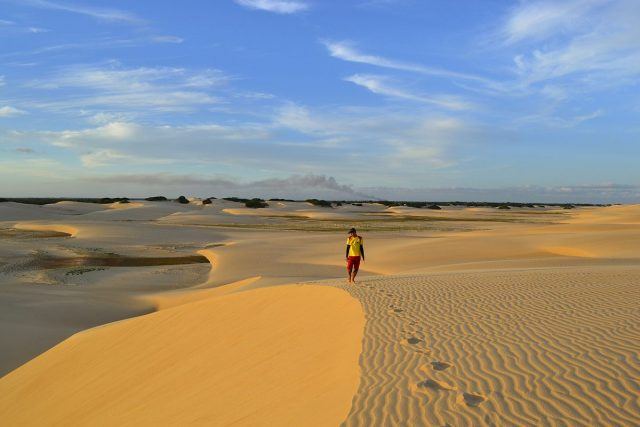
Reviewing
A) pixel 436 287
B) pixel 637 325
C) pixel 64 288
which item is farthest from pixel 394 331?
pixel 64 288

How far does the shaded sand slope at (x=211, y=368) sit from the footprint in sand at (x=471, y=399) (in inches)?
41.9

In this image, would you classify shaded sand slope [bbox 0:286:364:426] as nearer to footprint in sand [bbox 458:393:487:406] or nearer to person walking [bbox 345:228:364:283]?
footprint in sand [bbox 458:393:487:406]

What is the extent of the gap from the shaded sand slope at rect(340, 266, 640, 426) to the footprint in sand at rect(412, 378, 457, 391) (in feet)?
0.03

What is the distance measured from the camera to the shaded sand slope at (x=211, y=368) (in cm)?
579

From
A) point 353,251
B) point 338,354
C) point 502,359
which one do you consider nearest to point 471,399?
point 502,359

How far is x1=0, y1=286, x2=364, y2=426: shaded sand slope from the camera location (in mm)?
5785

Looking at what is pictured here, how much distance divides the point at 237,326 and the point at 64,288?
1208cm

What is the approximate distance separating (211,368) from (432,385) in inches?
152

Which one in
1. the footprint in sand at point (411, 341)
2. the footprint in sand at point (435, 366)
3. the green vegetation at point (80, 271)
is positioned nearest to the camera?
the footprint in sand at point (435, 366)

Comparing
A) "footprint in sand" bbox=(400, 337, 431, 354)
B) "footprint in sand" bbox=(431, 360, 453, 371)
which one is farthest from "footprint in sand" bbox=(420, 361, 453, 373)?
"footprint in sand" bbox=(400, 337, 431, 354)

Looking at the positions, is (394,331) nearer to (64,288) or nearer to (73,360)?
(73,360)

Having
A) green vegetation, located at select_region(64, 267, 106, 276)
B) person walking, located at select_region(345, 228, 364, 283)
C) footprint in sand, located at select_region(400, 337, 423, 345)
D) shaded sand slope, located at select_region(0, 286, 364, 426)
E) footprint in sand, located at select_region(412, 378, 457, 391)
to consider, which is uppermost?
person walking, located at select_region(345, 228, 364, 283)

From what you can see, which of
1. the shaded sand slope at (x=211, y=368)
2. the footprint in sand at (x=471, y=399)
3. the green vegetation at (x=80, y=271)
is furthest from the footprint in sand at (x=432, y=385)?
the green vegetation at (x=80, y=271)

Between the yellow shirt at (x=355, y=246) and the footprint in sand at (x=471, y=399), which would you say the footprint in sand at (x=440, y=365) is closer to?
the footprint in sand at (x=471, y=399)
